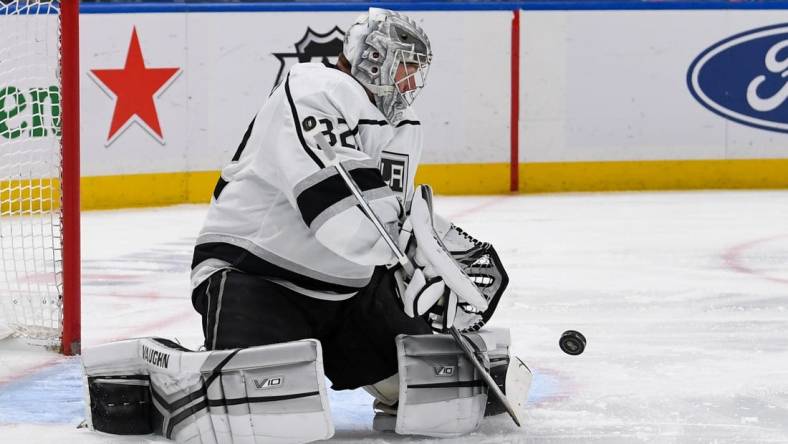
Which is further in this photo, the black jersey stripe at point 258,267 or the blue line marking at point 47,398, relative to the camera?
the blue line marking at point 47,398

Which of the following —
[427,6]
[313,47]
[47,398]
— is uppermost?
[427,6]

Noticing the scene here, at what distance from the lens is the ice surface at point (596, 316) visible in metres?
2.24

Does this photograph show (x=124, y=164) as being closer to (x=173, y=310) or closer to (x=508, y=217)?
(x=508, y=217)

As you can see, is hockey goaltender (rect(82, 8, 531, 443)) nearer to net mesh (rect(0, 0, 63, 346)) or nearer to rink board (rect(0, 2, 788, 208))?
net mesh (rect(0, 0, 63, 346))

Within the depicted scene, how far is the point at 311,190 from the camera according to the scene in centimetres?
196

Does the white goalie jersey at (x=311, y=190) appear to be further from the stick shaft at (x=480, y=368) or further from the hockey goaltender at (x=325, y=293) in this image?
the stick shaft at (x=480, y=368)

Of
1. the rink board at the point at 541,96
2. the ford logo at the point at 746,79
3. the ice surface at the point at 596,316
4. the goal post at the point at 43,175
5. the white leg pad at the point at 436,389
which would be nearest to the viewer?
the white leg pad at the point at 436,389

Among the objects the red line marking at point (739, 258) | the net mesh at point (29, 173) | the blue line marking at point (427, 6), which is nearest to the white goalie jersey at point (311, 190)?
the net mesh at point (29, 173)

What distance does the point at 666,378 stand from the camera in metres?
2.61

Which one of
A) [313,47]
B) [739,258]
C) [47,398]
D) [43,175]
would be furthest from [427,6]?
[47,398]

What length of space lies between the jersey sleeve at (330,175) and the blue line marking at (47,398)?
24.5 inches

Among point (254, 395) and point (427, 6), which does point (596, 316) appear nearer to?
point (254, 395)

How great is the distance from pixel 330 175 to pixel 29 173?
240cm

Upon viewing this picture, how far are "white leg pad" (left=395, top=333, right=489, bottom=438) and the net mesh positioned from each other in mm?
1107
